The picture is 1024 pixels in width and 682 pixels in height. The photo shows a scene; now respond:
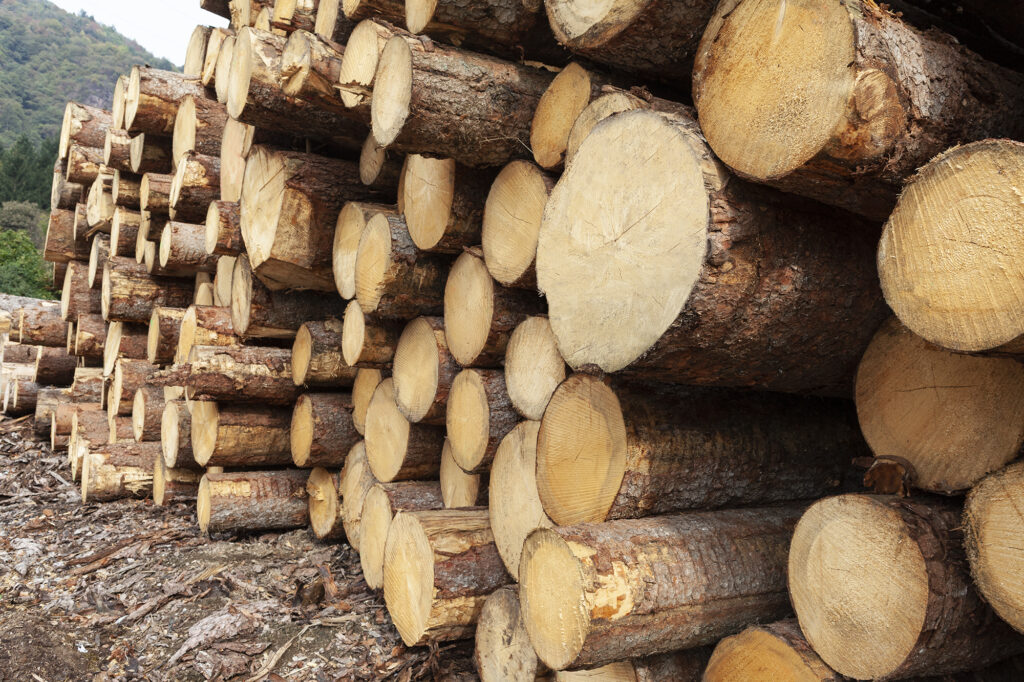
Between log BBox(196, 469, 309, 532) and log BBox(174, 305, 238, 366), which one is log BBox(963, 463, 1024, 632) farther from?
log BBox(174, 305, 238, 366)

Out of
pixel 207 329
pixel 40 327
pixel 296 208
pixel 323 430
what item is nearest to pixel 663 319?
pixel 296 208

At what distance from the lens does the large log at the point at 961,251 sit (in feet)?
3.72

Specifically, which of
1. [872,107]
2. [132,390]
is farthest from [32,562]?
[872,107]

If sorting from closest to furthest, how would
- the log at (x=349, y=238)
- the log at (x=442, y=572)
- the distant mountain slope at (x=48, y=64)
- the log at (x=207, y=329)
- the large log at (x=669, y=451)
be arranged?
the large log at (x=669, y=451), the log at (x=442, y=572), the log at (x=349, y=238), the log at (x=207, y=329), the distant mountain slope at (x=48, y=64)

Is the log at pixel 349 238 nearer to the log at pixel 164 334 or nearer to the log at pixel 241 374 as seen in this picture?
the log at pixel 241 374

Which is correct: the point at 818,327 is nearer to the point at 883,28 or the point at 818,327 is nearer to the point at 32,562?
the point at 883,28

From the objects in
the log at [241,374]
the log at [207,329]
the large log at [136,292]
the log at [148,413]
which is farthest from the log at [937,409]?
the large log at [136,292]

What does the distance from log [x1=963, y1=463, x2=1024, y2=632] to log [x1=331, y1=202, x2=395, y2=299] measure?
2425 millimetres

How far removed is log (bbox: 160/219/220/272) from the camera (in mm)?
4797

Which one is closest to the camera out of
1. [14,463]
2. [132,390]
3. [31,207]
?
[132,390]

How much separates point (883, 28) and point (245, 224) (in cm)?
309

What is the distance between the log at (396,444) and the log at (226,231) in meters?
1.27

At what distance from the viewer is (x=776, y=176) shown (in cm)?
145

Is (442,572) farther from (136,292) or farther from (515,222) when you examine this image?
(136,292)
